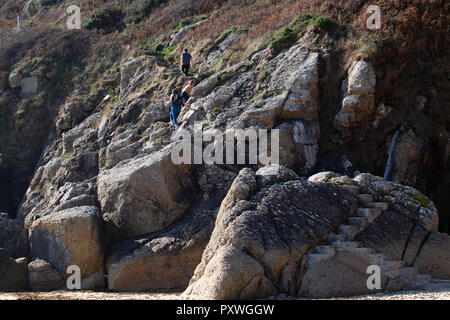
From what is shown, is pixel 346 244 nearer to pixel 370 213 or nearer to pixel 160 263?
pixel 370 213

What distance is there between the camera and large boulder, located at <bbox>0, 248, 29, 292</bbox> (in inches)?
631

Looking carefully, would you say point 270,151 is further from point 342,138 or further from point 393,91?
point 393,91

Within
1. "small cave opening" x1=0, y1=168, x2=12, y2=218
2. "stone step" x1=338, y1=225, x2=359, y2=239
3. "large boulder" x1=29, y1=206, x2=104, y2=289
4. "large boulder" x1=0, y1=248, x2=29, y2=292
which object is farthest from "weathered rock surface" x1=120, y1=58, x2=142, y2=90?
"stone step" x1=338, y1=225, x2=359, y2=239

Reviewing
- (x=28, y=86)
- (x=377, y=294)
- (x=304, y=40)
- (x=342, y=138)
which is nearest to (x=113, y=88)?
(x=28, y=86)

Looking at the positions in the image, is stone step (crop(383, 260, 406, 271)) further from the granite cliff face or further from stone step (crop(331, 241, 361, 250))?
stone step (crop(331, 241, 361, 250))

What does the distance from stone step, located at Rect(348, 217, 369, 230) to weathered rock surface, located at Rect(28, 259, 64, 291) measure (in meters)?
8.76

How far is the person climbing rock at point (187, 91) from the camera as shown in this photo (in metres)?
21.3

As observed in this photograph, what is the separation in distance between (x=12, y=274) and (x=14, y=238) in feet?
8.76

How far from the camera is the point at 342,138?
18.5m

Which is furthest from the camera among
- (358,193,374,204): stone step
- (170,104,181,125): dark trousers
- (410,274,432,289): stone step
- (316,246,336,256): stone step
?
(170,104,181,125): dark trousers

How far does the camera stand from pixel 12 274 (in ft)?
53.0

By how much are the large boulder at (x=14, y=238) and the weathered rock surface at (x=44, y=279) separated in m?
1.94

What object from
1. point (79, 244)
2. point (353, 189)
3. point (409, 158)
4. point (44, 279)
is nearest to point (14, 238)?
point (44, 279)

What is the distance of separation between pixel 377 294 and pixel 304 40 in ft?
39.3
